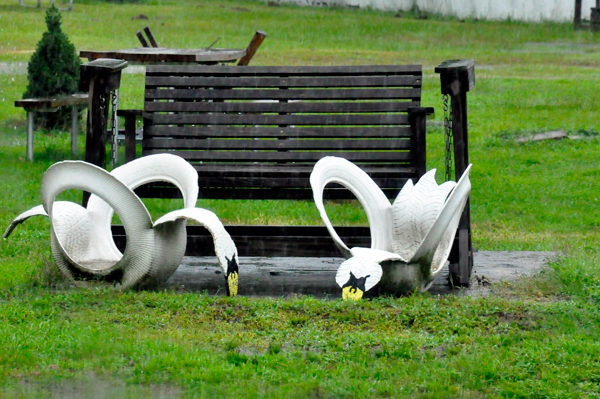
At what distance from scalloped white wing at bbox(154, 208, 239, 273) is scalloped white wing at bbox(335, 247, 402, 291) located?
1.96 feet

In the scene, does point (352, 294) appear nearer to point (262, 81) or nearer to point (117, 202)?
point (117, 202)

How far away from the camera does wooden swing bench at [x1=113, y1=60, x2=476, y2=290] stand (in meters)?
5.74

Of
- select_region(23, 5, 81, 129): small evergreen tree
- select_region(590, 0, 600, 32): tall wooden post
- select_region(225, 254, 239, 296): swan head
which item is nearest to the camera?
select_region(225, 254, 239, 296): swan head

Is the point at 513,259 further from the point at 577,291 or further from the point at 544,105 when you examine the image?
the point at 544,105

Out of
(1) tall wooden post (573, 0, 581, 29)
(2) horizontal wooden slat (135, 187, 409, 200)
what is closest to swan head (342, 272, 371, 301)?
(2) horizontal wooden slat (135, 187, 409, 200)

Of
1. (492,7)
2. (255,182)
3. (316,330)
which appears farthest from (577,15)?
(316,330)

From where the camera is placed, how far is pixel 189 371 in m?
3.71

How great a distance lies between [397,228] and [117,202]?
1676mm

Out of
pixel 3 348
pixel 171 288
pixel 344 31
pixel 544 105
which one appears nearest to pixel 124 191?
pixel 171 288

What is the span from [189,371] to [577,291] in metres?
2.34

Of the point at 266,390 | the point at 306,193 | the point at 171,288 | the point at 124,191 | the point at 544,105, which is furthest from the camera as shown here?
the point at 544,105

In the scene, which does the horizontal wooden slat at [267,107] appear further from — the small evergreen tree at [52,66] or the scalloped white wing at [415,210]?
the small evergreen tree at [52,66]

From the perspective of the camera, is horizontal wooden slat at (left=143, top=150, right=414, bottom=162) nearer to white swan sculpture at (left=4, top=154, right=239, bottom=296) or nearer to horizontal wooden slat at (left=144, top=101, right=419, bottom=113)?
horizontal wooden slat at (left=144, top=101, right=419, bottom=113)

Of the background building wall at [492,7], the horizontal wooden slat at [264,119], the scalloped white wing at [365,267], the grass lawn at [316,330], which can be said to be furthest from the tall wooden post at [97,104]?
the background building wall at [492,7]
